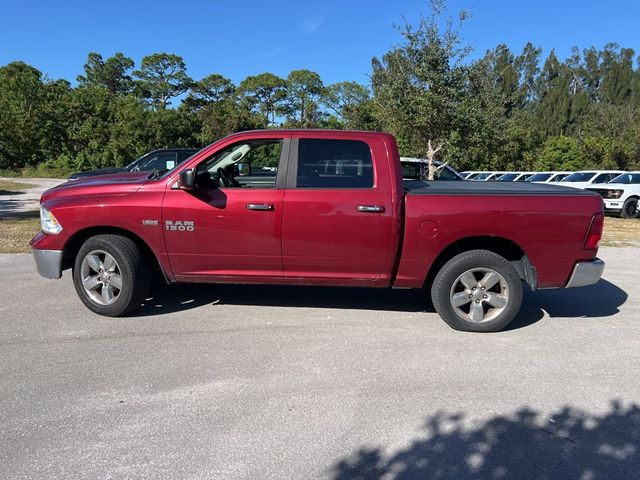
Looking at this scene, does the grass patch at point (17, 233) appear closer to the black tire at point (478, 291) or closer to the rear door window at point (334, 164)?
the rear door window at point (334, 164)

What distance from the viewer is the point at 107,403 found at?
3.27 m

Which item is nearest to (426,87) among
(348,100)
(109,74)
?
(348,100)

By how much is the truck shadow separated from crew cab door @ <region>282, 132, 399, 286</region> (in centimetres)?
87

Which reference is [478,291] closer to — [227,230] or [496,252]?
[496,252]

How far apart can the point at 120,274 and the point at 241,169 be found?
1.72 m

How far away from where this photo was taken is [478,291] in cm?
466

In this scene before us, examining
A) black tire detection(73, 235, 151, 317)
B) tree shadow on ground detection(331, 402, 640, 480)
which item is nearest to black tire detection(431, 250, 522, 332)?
tree shadow on ground detection(331, 402, 640, 480)

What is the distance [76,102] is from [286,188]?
42455 millimetres

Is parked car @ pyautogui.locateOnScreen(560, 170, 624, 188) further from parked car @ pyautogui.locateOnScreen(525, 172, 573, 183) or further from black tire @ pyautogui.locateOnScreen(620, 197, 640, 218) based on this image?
parked car @ pyautogui.locateOnScreen(525, 172, 573, 183)

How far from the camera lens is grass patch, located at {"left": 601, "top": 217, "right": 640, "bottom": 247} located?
10375mm

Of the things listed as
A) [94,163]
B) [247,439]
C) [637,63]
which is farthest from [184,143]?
[637,63]

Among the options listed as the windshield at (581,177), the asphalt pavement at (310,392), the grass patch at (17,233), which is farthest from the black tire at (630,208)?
the grass patch at (17,233)

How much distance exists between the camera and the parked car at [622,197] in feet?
50.9

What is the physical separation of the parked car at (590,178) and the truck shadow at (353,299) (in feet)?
39.0
